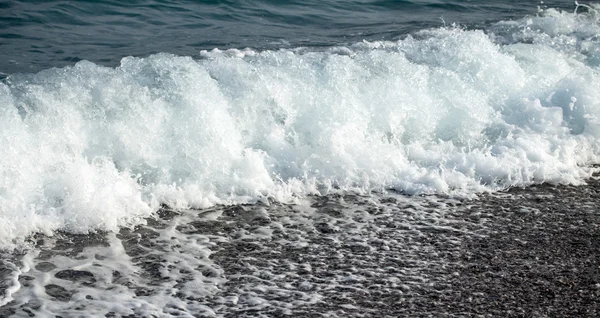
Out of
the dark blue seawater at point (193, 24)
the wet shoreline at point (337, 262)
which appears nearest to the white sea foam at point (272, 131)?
the wet shoreline at point (337, 262)

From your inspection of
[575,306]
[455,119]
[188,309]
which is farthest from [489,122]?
[188,309]

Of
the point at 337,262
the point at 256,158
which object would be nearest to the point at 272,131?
the point at 256,158

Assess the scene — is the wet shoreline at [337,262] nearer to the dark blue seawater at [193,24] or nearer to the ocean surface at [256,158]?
the ocean surface at [256,158]

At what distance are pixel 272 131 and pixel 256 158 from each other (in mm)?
589

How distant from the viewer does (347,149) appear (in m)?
7.72

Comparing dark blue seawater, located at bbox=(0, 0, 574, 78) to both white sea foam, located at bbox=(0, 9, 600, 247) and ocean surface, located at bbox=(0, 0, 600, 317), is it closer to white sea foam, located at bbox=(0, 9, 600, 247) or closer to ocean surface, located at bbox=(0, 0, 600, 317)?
ocean surface, located at bbox=(0, 0, 600, 317)

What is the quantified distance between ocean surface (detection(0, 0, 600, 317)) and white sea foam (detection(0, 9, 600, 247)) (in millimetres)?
18

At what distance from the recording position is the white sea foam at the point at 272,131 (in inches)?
262

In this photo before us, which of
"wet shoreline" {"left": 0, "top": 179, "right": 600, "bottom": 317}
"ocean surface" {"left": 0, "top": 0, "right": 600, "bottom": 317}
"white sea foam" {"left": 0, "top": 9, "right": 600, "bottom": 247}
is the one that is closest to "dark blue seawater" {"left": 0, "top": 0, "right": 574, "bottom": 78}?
"ocean surface" {"left": 0, "top": 0, "right": 600, "bottom": 317}

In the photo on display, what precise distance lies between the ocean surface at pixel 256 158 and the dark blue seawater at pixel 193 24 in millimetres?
97

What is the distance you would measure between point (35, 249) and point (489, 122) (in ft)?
16.4

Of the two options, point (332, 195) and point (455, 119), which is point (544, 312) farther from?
point (455, 119)

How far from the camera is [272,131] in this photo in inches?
309

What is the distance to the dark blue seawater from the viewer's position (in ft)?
34.7
